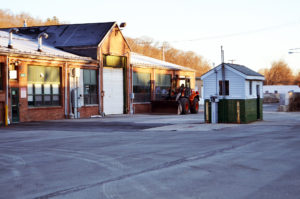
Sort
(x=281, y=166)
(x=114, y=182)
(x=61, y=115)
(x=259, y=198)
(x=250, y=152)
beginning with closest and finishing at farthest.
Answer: (x=259, y=198) → (x=114, y=182) → (x=281, y=166) → (x=250, y=152) → (x=61, y=115)

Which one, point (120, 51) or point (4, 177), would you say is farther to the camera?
point (120, 51)

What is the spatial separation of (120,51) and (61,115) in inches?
362

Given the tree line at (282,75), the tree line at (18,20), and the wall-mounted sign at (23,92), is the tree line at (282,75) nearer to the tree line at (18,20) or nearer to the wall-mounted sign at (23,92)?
the tree line at (18,20)

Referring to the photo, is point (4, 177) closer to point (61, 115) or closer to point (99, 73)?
point (61, 115)

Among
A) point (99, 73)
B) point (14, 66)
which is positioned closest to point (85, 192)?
point (14, 66)

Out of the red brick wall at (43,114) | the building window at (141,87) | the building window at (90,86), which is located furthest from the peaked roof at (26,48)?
the building window at (141,87)

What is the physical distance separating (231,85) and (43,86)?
42.5ft

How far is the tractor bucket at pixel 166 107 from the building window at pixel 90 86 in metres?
6.17

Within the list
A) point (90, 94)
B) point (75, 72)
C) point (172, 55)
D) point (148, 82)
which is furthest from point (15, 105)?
point (172, 55)

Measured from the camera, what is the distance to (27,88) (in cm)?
2947

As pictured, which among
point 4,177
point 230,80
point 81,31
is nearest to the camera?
point 4,177

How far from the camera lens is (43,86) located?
31.1 m

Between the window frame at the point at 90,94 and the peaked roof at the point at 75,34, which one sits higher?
the peaked roof at the point at 75,34

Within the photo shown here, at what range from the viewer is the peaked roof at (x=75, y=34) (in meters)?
37.3
